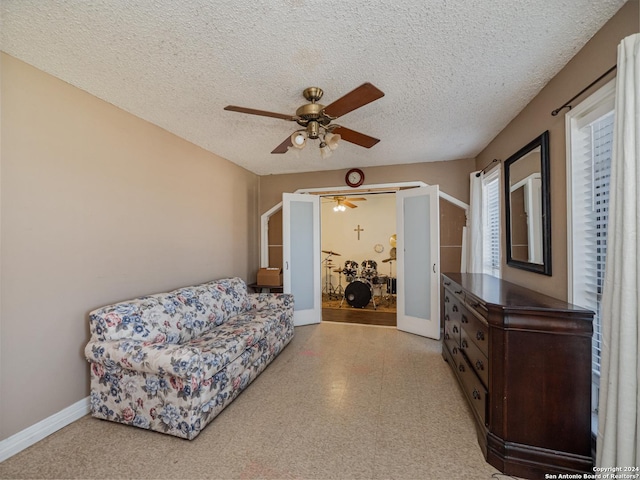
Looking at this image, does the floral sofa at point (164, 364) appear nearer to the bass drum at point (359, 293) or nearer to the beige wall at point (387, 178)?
the beige wall at point (387, 178)

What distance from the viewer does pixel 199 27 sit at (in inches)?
59.4

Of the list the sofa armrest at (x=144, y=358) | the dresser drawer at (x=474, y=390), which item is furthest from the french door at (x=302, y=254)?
the dresser drawer at (x=474, y=390)

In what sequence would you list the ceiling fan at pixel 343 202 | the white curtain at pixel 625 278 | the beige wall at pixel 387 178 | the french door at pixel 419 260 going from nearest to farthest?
the white curtain at pixel 625 278 → the french door at pixel 419 260 → the beige wall at pixel 387 178 → the ceiling fan at pixel 343 202

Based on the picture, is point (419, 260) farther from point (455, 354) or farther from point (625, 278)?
point (625, 278)

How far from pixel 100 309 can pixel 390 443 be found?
235 centimetres

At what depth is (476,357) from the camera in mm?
1983

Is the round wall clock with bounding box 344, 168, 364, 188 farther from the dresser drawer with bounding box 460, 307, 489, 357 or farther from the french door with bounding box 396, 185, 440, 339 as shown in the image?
the dresser drawer with bounding box 460, 307, 489, 357

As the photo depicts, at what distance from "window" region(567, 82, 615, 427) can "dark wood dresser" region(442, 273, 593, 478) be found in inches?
8.2

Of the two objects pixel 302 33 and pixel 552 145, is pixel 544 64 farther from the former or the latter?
pixel 302 33

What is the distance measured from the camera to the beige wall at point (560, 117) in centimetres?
145

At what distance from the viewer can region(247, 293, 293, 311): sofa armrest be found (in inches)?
140

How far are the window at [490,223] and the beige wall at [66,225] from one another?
3.69 meters

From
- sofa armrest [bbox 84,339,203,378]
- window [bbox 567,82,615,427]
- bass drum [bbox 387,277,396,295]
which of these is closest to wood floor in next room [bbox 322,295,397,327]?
bass drum [bbox 387,277,396,295]

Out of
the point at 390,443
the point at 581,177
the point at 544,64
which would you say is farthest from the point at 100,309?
the point at 544,64
